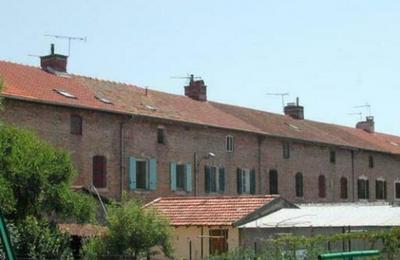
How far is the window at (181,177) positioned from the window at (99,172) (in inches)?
164

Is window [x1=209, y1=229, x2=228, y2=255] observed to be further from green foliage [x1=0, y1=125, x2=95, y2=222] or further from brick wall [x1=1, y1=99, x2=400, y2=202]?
green foliage [x1=0, y1=125, x2=95, y2=222]

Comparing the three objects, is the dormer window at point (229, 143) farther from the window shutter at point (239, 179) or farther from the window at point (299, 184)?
the window at point (299, 184)

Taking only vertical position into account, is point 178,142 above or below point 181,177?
above

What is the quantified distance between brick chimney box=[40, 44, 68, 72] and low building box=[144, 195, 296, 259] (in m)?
8.74

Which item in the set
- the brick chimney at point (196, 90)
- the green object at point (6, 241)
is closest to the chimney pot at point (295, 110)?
the brick chimney at point (196, 90)

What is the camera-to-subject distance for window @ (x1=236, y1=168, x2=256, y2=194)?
4244cm

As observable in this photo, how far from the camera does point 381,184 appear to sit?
182 feet

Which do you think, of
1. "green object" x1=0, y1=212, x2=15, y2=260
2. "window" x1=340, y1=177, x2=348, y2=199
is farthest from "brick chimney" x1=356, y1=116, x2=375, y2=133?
"green object" x1=0, y1=212, x2=15, y2=260

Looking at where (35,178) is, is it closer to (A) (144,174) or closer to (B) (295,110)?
(A) (144,174)

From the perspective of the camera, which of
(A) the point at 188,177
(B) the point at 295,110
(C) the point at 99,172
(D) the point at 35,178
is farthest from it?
(B) the point at 295,110

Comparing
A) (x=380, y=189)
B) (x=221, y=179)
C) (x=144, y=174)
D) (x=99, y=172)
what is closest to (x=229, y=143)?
(x=221, y=179)

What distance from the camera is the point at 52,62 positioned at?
3747 cm

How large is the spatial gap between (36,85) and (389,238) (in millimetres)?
18028

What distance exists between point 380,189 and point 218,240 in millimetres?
26680
